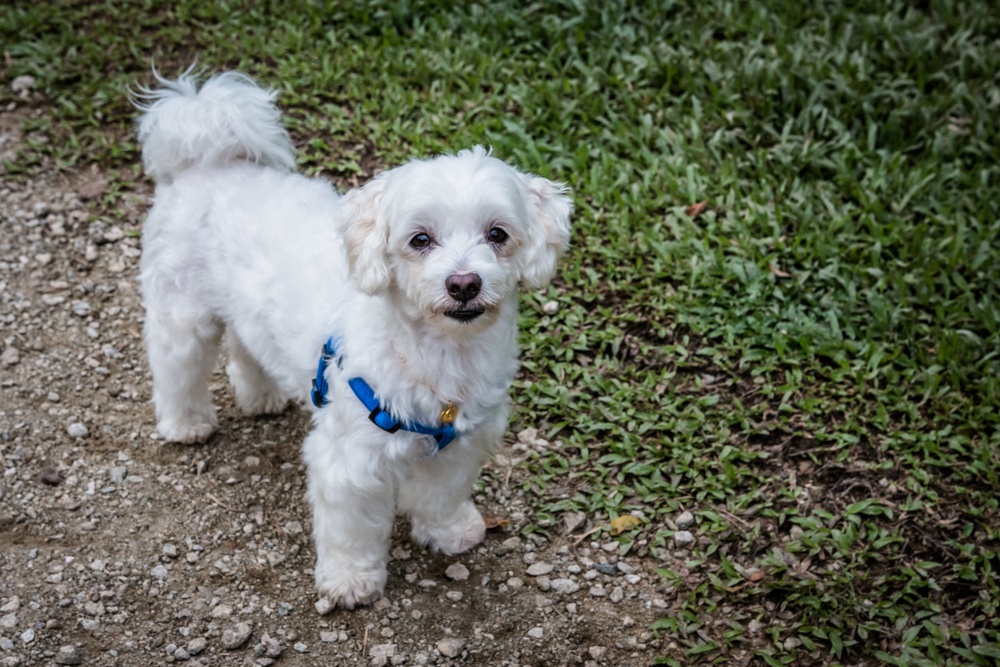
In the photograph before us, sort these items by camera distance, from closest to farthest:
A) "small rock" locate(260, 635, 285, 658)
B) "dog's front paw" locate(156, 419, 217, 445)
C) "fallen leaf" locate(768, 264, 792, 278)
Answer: "small rock" locate(260, 635, 285, 658) → "dog's front paw" locate(156, 419, 217, 445) → "fallen leaf" locate(768, 264, 792, 278)

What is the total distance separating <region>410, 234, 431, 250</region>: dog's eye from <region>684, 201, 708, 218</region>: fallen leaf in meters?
2.95

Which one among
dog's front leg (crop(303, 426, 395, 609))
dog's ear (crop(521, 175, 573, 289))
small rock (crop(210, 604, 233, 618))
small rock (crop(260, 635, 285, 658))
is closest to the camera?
dog's ear (crop(521, 175, 573, 289))

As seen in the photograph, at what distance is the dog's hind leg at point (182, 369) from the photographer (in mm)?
4617

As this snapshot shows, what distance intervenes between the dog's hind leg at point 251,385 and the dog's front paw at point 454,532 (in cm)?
105

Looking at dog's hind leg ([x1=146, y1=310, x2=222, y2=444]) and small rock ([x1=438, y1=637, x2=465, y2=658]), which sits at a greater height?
dog's hind leg ([x1=146, y1=310, x2=222, y2=444])

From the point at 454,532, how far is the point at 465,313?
1381 mm

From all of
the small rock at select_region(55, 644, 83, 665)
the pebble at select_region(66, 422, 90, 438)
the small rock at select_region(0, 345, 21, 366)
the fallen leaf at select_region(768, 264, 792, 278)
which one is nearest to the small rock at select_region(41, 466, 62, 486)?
the pebble at select_region(66, 422, 90, 438)

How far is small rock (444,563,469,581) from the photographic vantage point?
14.7ft

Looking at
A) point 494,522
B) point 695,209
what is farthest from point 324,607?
point 695,209

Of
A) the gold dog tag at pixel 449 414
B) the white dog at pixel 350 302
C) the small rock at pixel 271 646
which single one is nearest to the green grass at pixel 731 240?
the white dog at pixel 350 302

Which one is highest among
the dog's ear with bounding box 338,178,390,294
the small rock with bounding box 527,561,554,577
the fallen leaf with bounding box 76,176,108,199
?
the dog's ear with bounding box 338,178,390,294

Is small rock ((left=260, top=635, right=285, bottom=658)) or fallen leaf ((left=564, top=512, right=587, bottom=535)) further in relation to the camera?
fallen leaf ((left=564, top=512, right=587, bottom=535))

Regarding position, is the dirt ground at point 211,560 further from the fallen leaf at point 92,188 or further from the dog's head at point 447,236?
the dog's head at point 447,236

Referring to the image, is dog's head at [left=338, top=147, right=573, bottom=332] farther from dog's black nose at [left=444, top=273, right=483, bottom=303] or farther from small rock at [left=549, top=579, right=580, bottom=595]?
small rock at [left=549, top=579, right=580, bottom=595]
